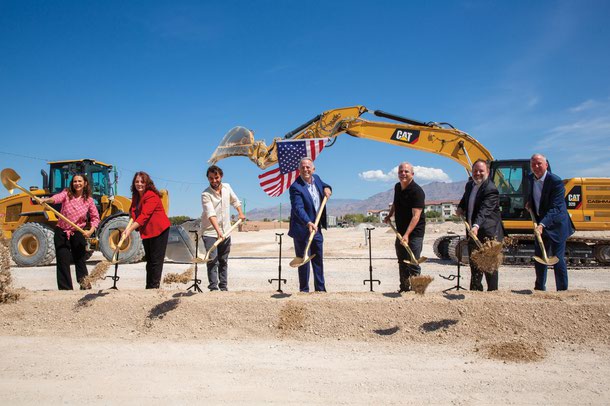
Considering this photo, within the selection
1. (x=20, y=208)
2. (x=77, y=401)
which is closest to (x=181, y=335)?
(x=77, y=401)

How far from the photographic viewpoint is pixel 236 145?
11.2 metres

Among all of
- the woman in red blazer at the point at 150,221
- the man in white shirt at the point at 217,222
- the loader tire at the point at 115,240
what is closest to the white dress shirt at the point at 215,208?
the man in white shirt at the point at 217,222

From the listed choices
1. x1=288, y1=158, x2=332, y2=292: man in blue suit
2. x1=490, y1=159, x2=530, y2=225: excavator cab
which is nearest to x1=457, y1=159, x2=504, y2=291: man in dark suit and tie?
x1=288, y1=158, x2=332, y2=292: man in blue suit

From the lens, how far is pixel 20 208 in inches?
472

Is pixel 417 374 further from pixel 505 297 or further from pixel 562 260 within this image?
pixel 562 260

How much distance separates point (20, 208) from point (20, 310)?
9.07 meters

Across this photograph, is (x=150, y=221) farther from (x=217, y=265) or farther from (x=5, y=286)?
(x=5, y=286)

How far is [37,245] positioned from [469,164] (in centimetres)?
1146

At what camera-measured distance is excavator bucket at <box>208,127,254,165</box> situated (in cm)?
1112

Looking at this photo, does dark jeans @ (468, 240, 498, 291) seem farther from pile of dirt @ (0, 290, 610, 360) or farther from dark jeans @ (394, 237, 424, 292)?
dark jeans @ (394, 237, 424, 292)

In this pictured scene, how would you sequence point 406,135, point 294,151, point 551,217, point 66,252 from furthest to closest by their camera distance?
point 406,135, point 294,151, point 66,252, point 551,217

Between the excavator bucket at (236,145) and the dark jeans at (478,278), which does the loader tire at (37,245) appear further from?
the dark jeans at (478,278)

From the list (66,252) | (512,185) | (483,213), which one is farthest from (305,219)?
(512,185)

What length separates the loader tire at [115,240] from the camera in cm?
1020
